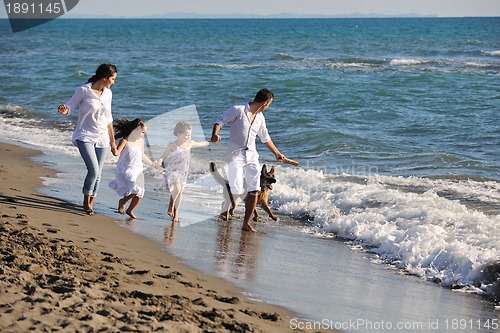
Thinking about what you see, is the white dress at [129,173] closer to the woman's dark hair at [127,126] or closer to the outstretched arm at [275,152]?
the woman's dark hair at [127,126]

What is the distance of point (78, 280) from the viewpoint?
5.48 m

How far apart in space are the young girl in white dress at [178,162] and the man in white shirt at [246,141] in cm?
46

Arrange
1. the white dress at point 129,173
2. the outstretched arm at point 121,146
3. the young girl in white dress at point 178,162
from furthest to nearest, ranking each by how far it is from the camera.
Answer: the young girl in white dress at point 178,162, the white dress at point 129,173, the outstretched arm at point 121,146

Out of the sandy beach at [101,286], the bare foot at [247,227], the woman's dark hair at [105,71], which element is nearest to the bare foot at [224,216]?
the bare foot at [247,227]

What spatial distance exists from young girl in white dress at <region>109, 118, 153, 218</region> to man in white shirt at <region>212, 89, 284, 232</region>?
973mm

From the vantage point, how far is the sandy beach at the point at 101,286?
4.77 metres

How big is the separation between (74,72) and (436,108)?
17.1 m

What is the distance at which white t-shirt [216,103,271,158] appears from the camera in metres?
8.54

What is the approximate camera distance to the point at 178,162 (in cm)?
905

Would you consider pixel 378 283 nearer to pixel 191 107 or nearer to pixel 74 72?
pixel 191 107

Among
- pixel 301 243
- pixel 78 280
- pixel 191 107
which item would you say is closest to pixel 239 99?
pixel 191 107

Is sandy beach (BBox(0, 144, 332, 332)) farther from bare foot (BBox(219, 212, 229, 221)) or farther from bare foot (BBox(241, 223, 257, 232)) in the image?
bare foot (BBox(219, 212, 229, 221))

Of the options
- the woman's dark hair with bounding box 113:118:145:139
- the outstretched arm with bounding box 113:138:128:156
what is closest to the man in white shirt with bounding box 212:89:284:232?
the woman's dark hair with bounding box 113:118:145:139

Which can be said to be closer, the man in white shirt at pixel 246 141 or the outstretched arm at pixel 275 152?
the man in white shirt at pixel 246 141
